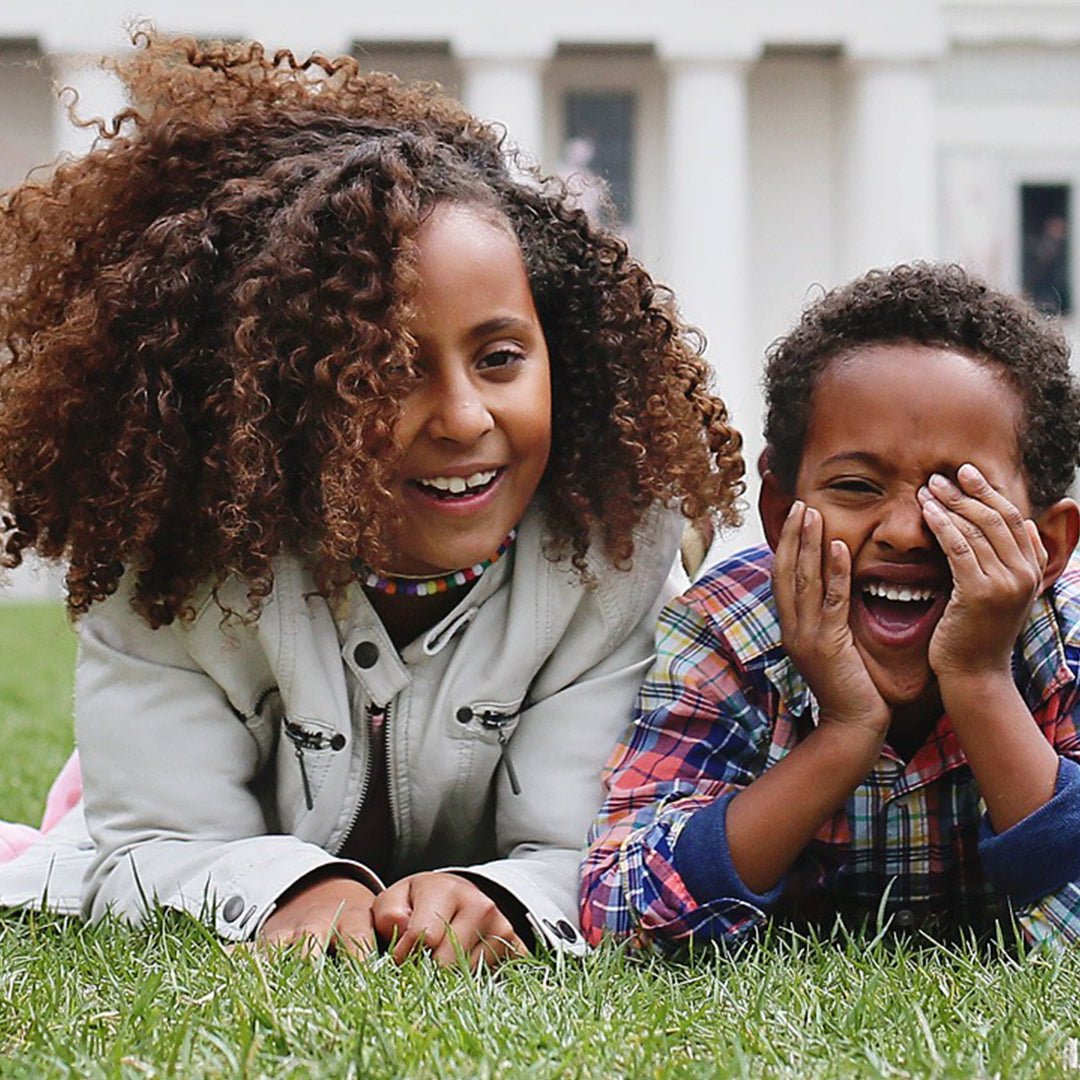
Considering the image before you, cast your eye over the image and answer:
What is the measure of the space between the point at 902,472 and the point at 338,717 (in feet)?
2.66

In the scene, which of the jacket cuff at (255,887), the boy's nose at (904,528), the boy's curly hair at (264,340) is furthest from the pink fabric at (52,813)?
the boy's nose at (904,528)

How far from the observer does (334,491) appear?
8.36 ft

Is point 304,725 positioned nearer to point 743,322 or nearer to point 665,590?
point 665,590

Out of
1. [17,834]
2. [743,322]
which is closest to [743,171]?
[743,322]

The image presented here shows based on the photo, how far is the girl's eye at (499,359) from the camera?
2662 millimetres

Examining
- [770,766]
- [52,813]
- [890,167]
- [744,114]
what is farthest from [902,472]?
[744,114]

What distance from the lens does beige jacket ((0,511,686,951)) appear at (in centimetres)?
272

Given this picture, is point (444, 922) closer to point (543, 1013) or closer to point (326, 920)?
point (326, 920)

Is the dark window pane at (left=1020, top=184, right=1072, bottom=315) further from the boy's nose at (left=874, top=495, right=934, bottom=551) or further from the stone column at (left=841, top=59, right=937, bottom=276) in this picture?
the boy's nose at (left=874, top=495, right=934, bottom=551)

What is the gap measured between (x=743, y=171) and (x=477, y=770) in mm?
22177

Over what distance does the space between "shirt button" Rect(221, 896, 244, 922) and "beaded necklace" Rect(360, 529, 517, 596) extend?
1.52ft

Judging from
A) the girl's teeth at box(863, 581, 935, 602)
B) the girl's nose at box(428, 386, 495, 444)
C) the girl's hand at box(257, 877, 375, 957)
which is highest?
the girl's nose at box(428, 386, 495, 444)

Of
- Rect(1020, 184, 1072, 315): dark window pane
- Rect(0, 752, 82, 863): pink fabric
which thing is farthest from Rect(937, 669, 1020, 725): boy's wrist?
Rect(1020, 184, 1072, 315): dark window pane

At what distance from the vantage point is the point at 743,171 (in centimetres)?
2436
